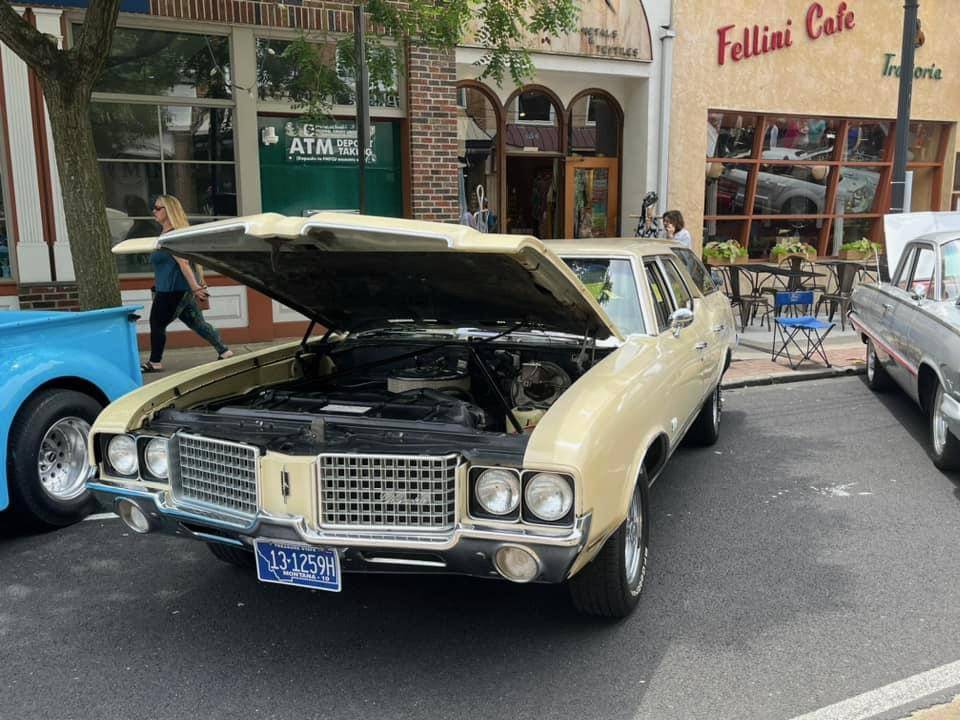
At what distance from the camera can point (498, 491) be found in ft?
10.0

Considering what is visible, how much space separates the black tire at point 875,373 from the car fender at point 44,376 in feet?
22.1

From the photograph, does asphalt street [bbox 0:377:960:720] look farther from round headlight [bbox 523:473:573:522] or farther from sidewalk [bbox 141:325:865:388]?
sidewalk [bbox 141:325:865:388]

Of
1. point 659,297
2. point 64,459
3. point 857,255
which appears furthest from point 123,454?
point 857,255

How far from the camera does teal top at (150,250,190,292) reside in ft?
27.4

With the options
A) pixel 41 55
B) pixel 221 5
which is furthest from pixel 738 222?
pixel 41 55

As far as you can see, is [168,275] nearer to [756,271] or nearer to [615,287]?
[615,287]

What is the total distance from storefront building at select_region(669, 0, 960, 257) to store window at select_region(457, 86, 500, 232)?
9.46ft

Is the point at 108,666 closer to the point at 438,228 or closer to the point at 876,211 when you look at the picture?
the point at 438,228

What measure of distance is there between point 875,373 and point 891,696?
→ 19.4ft

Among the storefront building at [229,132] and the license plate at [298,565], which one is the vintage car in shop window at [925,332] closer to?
the license plate at [298,565]

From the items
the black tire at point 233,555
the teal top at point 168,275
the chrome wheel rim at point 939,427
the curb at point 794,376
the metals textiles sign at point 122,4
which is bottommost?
the curb at point 794,376

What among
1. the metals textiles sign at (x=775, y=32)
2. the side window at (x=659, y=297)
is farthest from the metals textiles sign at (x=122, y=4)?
the metals textiles sign at (x=775, y=32)

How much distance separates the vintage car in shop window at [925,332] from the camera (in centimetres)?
571

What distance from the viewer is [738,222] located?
1492 centimetres
